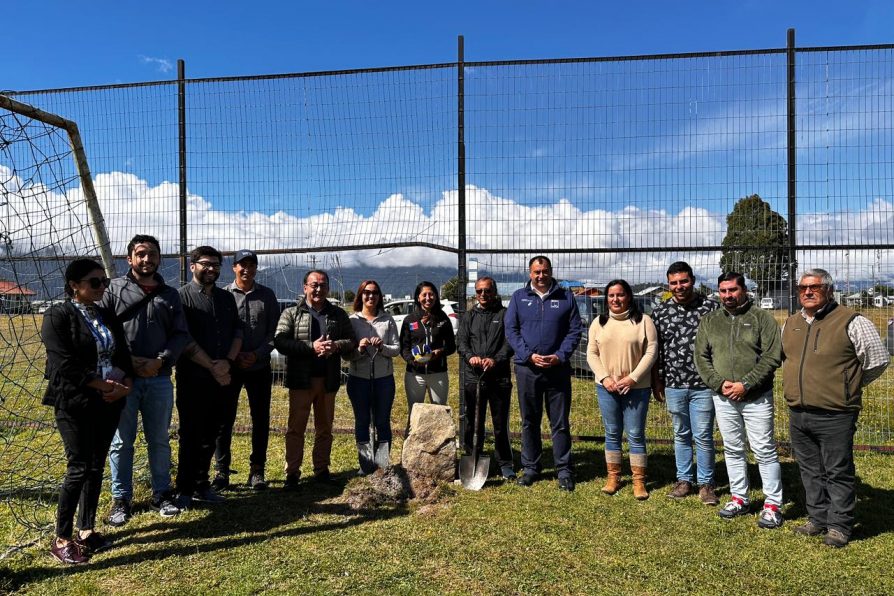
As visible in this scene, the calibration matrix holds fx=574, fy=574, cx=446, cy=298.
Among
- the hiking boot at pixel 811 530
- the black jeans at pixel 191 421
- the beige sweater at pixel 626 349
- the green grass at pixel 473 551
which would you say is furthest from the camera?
the beige sweater at pixel 626 349

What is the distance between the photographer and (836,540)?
3.66 m

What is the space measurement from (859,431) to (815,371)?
2716 millimetres

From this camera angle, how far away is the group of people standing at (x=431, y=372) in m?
3.52

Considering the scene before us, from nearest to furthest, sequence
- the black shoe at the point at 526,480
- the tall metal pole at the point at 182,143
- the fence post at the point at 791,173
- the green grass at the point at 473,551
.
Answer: the green grass at the point at 473,551, the black shoe at the point at 526,480, the fence post at the point at 791,173, the tall metal pole at the point at 182,143

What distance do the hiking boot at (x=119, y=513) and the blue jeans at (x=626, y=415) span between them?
359cm

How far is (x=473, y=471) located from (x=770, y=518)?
2198mm

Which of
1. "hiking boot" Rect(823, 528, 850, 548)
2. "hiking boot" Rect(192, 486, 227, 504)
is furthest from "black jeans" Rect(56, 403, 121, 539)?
"hiking boot" Rect(823, 528, 850, 548)

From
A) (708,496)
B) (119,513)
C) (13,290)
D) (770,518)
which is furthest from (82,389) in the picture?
(770,518)

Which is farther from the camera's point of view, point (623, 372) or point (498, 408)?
point (498, 408)

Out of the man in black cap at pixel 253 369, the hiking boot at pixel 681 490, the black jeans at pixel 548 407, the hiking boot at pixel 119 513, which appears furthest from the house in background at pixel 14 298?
the hiking boot at pixel 681 490

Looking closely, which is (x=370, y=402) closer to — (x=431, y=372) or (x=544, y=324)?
(x=431, y=372)

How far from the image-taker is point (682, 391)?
14.5 ft

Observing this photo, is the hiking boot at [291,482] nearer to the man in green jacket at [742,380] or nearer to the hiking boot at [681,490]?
the hiking boot at [681,490]

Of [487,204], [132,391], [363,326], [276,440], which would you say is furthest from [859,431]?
[132,391]
